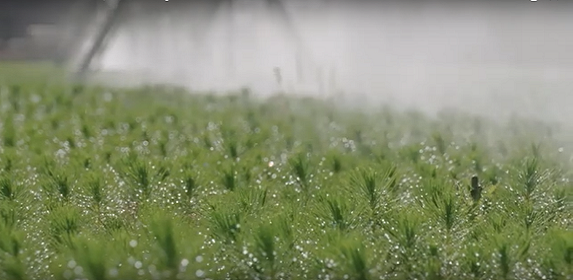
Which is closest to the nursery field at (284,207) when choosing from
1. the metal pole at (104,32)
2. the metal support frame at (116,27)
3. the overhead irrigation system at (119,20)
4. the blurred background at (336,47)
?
the blurred background at (336,47)

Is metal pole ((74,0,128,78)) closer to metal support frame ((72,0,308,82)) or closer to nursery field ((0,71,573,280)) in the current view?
Result: metal support frame ((72,0,308,82))

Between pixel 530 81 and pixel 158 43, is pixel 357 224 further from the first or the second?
pixel 158 43

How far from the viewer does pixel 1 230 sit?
1.55m

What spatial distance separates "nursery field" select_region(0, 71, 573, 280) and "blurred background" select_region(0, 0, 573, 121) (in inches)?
57.9

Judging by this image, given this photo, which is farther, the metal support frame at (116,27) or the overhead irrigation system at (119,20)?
the overhead irrigation system at (119,20)

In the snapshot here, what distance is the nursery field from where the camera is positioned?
1455mm

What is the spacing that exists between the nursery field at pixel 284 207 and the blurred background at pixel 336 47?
1.47 m

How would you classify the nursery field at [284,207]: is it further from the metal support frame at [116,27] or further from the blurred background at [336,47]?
the metal support frame at [116,27]

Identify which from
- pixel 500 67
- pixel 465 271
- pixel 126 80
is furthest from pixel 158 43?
pixel 465 271

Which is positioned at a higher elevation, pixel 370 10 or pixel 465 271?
pixel 370 10

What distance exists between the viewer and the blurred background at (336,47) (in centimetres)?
450

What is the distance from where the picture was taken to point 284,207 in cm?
175

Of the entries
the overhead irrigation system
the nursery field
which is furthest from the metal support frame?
the nursery field

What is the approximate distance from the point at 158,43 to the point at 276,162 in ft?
17.0
